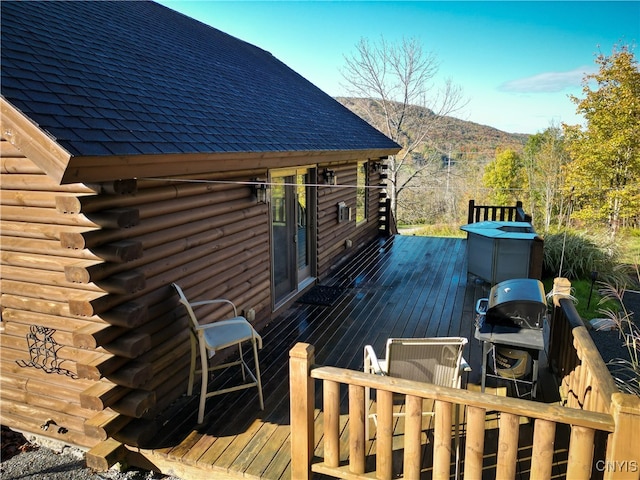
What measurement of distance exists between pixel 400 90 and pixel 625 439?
1935cm

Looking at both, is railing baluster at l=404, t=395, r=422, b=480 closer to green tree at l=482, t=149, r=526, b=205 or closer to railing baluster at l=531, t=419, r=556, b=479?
railing baluster at l=531, t=419, r=556, b=479

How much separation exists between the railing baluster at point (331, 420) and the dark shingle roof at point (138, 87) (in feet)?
6.71

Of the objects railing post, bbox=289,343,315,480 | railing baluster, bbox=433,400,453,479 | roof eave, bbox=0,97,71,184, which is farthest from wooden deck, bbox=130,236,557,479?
roof eave, bbox=0,97,71,184

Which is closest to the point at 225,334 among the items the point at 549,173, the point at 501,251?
the point at 501,251

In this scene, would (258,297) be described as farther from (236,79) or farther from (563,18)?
(563,18)

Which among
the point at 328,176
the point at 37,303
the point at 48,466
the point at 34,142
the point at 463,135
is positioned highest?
the point at 463,135

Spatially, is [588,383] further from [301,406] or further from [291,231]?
[291,231]

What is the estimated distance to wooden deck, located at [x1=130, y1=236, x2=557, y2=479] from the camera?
316 centimetres

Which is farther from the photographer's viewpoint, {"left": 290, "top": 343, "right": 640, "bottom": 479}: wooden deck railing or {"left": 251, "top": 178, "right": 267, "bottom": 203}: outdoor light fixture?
{"left": 251, "top": 178, "right": 267, "bottom": 203}: outdoor light fixture

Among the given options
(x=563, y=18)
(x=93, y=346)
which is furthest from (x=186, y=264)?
(x=563, y=18)

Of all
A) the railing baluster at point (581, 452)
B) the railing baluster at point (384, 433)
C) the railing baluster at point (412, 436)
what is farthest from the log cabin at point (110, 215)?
the railing baluster at point (581, 452)

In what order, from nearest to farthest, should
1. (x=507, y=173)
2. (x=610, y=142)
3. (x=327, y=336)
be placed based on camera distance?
(x=327, y=336) < (x=610, y=142) < (x=507, y=173)

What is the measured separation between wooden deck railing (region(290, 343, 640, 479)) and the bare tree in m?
17.7

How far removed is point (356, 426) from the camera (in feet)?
8.50
